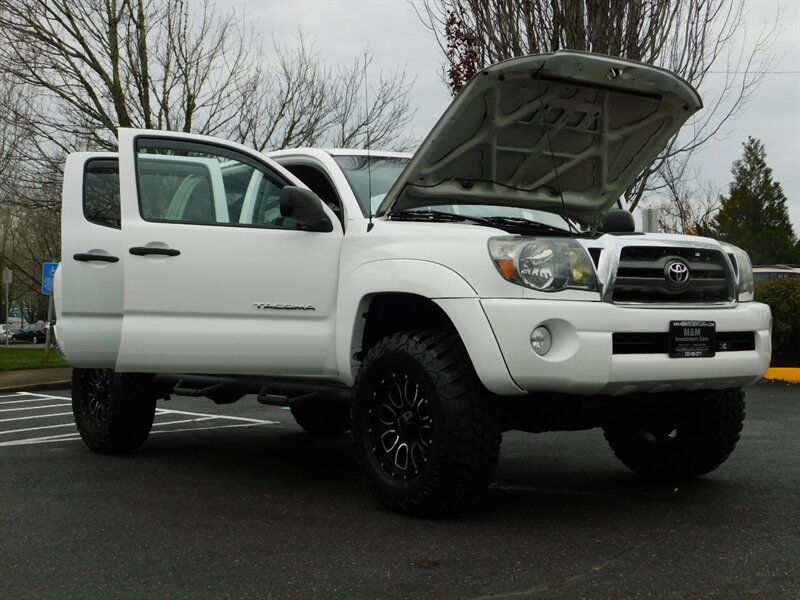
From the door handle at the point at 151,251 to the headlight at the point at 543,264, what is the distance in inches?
72.2

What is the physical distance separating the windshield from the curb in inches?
357

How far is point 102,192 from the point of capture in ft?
19.7

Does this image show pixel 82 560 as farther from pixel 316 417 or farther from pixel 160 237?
pixel 316 417

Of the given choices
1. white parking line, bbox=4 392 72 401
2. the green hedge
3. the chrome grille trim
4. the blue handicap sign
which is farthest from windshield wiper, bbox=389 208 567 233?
the blue handicap sign

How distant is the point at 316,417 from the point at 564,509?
3.31 metres

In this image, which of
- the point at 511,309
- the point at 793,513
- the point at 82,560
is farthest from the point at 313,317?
the point at 793,513

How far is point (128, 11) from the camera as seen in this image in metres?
19.5

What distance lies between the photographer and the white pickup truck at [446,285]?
445cm

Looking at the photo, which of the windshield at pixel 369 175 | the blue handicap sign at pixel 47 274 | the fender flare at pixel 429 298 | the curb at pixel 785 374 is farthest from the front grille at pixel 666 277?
the blue handicap sign at pixel 47 274

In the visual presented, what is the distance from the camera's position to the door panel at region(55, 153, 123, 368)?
556 centimetres

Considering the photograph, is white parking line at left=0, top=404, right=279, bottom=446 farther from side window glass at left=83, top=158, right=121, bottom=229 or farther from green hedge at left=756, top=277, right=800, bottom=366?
green hedge at left=756, top=277, right=800, bottom=366

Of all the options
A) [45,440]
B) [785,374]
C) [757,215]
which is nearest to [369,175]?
[45,440]

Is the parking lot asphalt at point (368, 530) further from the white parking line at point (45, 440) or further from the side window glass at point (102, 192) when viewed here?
the side window glass at point (102, 192)

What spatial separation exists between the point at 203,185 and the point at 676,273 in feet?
8.68
